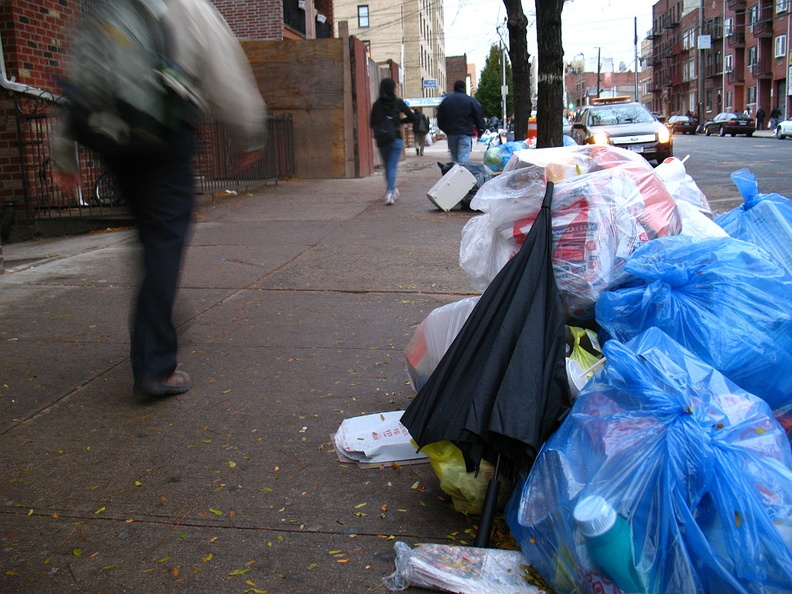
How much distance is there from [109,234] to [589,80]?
494 ft

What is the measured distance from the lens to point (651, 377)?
194 cm

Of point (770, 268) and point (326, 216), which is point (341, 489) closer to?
point (770, 268)

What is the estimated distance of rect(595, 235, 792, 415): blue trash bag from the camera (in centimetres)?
221

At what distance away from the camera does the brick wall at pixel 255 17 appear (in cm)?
1588

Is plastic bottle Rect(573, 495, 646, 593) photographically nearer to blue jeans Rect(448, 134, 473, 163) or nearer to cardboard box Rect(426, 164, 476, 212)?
cardboard box Rect(426, 164, 476, 212)

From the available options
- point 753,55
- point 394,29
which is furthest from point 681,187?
point 753,55

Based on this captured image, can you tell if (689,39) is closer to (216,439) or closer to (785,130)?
(785,130)

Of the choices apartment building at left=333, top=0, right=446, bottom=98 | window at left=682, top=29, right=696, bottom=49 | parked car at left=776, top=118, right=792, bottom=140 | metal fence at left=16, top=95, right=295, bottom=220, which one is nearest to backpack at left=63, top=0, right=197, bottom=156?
metal fence at left=16, top=95, right=295, bottom=220

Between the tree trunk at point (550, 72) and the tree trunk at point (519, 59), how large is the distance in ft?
12.1

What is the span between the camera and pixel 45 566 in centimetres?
211

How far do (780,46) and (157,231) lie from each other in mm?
63014

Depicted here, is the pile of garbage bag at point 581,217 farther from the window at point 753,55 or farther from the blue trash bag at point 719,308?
the window at point 753,55

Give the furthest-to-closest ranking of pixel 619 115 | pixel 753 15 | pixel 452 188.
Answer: pixel 753 15
pixel 619 115
pixel 452 188

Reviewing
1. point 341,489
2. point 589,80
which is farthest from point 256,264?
point 589,80
